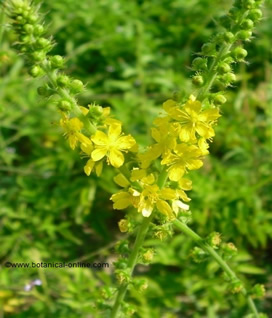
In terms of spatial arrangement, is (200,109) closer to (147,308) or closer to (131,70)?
(147,308)

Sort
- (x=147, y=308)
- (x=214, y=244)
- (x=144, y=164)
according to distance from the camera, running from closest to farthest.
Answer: (x=144, y=164) < (x=214, y=244) < (x=147, y=308)

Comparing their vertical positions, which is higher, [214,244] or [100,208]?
[100,208]

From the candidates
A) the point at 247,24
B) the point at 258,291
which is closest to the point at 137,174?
the point at 247,24

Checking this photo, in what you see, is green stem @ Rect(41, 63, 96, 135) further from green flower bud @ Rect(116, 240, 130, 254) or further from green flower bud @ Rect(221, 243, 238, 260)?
green flower bud @ Rect(221, 243, 238, 260)

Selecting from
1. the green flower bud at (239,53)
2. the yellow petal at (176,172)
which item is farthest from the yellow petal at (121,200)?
the green flower bud at (239,53)

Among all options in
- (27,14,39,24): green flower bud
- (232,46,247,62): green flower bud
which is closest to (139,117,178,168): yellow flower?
(232,46,247,62): green flower bud

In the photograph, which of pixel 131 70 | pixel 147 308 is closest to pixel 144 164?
pixel 147 308

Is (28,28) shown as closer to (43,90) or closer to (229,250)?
(43,90)
